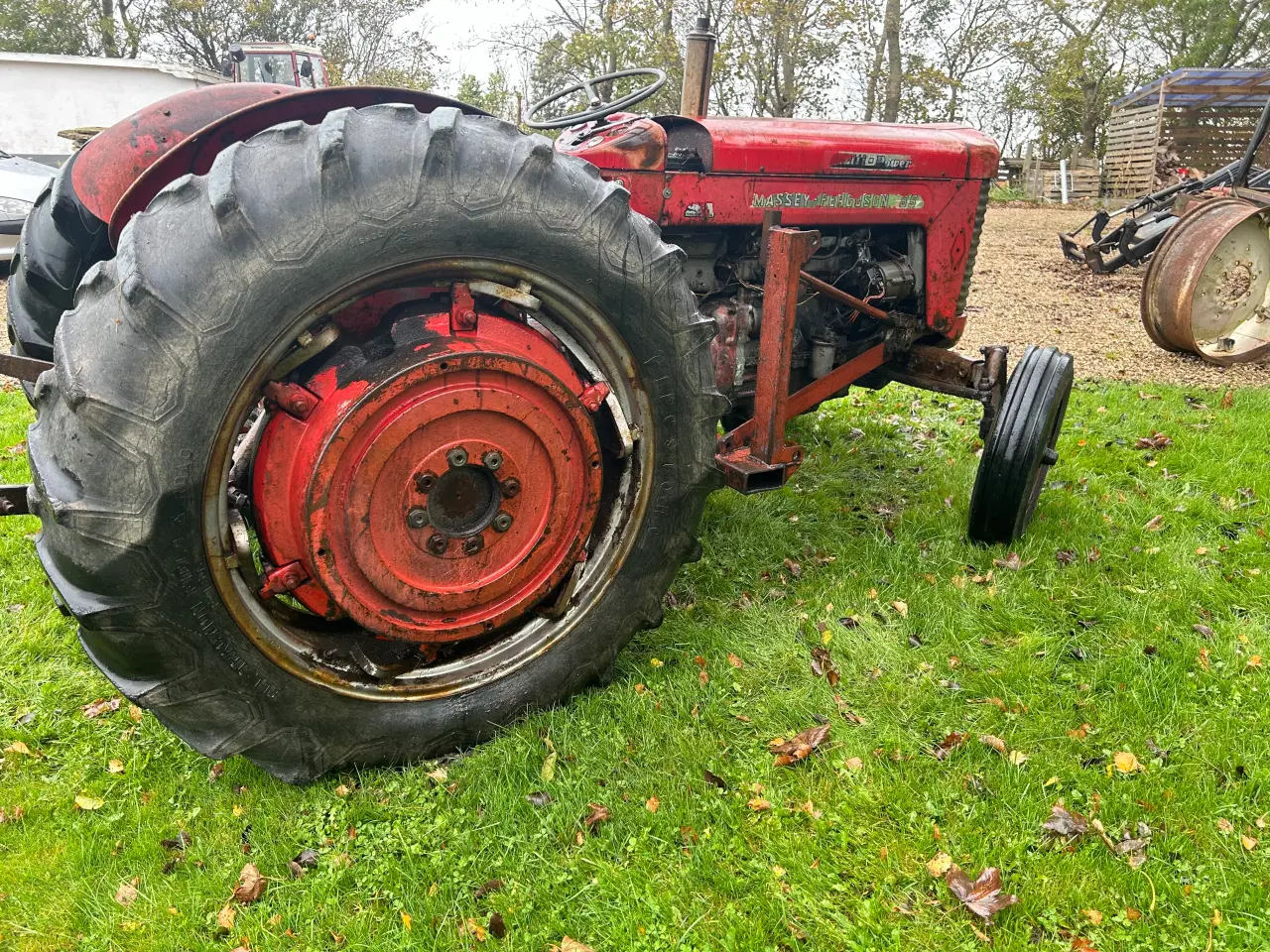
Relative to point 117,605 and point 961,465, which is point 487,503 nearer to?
point 117,605

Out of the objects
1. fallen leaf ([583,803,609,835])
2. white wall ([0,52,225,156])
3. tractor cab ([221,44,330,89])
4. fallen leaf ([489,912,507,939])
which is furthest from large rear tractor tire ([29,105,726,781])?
white wall ([0,52,225,156])

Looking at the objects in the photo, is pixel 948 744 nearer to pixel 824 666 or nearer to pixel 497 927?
pixel 824 666

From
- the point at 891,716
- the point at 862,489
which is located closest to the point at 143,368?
the point at 891,716

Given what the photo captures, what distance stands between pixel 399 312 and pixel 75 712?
176 centimetres

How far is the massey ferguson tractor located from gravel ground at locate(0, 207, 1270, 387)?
16.4 ft

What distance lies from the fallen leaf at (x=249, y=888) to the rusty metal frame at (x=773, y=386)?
5.76 ft

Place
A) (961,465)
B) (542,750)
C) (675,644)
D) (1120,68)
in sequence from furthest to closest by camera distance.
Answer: (1120,68) → (961,465) → (675,644) → (542,750)

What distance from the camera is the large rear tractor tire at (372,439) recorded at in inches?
65.6

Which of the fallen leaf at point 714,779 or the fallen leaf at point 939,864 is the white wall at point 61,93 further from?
the fallen leaf at point 939,864

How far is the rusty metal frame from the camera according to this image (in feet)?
9.39

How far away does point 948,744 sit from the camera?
248 cm

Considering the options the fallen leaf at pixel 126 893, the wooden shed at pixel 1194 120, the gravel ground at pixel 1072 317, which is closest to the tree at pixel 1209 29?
the wooden shed at pixel 1194 120

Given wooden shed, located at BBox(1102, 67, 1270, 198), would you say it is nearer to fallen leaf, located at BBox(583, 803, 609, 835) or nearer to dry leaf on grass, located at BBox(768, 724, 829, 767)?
dry leaf on grass, located at BBox(768, 724, 829, 767)

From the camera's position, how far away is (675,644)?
2.96 metres
